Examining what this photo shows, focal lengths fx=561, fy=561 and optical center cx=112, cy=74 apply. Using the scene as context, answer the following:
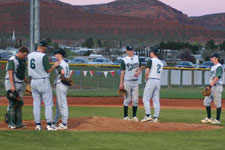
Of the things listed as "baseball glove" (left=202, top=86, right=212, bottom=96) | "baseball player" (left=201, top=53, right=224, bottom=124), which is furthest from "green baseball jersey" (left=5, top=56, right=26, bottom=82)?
"baseball player" (left=201, top=53, right=224, bottom=124)

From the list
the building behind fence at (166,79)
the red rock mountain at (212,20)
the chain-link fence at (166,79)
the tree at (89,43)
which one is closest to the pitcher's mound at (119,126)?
the chain-link fence at (166,79)

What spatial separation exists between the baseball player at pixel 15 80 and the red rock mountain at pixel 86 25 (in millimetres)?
102936

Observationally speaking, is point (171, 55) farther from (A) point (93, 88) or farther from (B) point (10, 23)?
(A) point (93, 88)

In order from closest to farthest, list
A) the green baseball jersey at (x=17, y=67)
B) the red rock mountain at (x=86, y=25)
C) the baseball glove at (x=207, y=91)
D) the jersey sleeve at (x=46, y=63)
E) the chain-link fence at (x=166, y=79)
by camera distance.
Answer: the jersey sleeve at (x=46, y=63) < the green baseball jersey at (x=17, y=67) < the baseball glove at (x=207, y=91) < the chain-link fence at (x=166, y=79) < the red rock mountain at (x=86, y=25)

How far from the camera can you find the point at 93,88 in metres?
33.2

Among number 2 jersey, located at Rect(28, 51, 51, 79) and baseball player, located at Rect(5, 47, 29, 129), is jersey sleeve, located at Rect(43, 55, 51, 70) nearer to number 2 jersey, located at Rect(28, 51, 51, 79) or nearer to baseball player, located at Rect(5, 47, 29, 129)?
number 2 jersey, located at Rect(28, 51, 51, 79)

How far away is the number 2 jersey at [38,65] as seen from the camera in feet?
36.2

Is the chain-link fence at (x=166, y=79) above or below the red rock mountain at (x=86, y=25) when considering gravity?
below

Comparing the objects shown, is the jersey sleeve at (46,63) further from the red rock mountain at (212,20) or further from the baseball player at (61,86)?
the red rock mountain at (212,20)

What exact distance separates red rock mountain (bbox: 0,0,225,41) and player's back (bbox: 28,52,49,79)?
10393 centimetres

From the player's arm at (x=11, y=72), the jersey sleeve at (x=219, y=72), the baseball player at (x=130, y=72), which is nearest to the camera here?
the player's arm at (x=11, y=72)

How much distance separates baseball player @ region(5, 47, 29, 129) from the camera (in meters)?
11.6

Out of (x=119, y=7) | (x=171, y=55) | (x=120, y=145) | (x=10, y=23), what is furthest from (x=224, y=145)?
(x=119, y=7)

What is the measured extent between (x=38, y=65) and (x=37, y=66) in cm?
3
